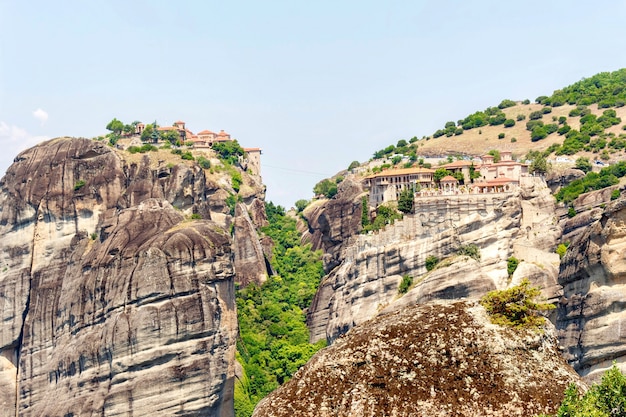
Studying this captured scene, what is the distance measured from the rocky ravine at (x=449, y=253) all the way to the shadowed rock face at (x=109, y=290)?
12.4 m

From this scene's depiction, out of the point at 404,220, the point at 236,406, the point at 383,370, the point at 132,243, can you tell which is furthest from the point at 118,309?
the point at 383,370

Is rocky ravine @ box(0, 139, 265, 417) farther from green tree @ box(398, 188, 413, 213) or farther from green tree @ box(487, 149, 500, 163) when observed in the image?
green tree @ box(487, 149, 500, 163)

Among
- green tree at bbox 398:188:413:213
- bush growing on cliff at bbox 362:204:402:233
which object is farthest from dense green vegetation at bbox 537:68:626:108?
green tree at bbox 398:188:413:213

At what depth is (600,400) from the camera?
32875 millimetres

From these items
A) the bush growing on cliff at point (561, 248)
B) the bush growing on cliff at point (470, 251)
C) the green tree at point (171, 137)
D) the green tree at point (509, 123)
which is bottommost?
the bush growing on cliff at point (561, 248)

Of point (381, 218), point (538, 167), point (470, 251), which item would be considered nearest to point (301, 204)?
point (381, 218)

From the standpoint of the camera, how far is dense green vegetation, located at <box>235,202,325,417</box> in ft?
377

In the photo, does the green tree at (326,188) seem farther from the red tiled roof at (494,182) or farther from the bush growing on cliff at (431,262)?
the bush growing on cliff at (431,262)

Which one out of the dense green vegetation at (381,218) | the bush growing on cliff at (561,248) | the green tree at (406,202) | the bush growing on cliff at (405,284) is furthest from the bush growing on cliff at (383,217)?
the bush growing on cliff at (561,248)

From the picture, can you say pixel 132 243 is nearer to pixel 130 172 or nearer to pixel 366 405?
pixel 130 172

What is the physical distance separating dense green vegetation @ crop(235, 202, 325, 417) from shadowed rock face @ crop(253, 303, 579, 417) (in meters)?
80.1

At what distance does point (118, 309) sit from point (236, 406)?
14.4 m

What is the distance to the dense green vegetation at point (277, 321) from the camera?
115 meters

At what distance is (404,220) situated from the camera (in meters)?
109
